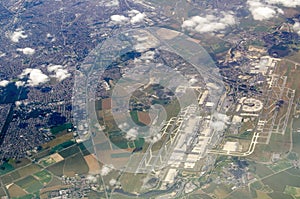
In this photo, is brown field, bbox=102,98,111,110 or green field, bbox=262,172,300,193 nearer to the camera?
green field, bbox=262,172,300,193

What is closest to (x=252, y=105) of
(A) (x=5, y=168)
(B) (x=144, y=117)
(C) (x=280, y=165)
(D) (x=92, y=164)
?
(C) (x=280, y=165)

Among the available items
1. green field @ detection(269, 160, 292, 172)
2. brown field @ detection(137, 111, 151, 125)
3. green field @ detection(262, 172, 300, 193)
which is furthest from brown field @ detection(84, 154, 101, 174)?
green field @ detection(269, 160, 292, 172)

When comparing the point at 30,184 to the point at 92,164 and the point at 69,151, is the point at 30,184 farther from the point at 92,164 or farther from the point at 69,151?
the point at 92,164

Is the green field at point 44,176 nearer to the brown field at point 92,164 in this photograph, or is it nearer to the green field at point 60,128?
the brown field at point 92,164

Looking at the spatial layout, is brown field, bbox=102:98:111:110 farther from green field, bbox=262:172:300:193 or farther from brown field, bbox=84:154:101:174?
green field, bbox=262:172:300:193

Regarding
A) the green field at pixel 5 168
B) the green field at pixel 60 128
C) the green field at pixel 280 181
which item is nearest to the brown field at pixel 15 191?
the green field at pixel 5 168
